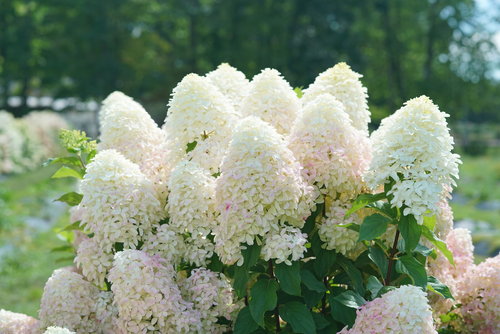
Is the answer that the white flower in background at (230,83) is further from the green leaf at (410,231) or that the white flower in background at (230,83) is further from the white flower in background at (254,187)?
the green leaf at (410,231)

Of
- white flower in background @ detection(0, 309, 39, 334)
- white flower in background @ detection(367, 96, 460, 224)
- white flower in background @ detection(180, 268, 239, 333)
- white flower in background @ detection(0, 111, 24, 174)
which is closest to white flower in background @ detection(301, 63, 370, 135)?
white flower in background @ detection(367, 96, 460, 224)

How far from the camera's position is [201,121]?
109 inches

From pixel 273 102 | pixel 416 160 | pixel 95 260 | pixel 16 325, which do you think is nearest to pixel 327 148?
pixel 416 160

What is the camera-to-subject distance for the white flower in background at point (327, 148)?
101 inches

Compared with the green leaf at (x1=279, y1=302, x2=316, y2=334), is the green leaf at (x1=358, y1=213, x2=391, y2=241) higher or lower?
higher

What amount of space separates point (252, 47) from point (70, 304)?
1113 inches

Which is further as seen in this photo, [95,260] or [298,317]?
[95,260]

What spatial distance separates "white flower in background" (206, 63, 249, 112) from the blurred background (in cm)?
2207

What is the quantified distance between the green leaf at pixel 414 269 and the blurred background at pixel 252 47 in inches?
892

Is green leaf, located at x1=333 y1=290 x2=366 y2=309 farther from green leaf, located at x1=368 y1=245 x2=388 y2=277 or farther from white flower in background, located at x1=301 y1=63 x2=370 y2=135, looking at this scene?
white flower in background, located at x1=301 y1=63 x2=370 y2=135

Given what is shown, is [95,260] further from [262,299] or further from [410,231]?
[410,231]

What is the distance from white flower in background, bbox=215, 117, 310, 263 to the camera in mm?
2383

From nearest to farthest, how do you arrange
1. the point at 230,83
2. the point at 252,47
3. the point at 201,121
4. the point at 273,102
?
the point at 201,121 → the point at 273,102 → the point at 230,83 → the point at 252,47

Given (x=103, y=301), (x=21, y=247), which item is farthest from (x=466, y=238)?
(x=21, y=247)
